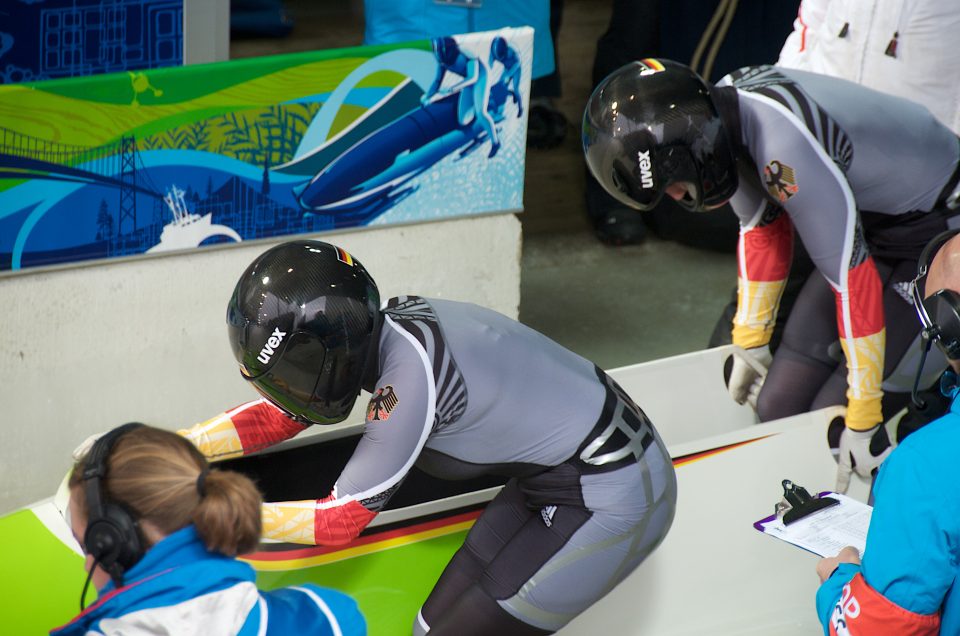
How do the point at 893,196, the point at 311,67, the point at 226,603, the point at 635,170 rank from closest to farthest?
the point at 226,603 < the point at 635,170 < the point at 893,196 < the point at 311,67

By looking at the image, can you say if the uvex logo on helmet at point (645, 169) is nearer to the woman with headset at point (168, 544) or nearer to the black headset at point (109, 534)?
the woman with headset at point (168, 544)

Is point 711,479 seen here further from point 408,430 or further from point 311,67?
point 311,67

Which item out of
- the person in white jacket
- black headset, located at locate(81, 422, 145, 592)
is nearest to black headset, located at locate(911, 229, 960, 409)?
black headset, located at locate(81, 422, 145, 592)

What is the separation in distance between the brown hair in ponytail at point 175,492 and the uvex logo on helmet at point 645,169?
58.2 inches

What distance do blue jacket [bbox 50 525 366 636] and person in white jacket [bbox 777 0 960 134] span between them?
3.03m

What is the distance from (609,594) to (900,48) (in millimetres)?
2174

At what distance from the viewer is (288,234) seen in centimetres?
370

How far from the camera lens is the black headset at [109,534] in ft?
4.15

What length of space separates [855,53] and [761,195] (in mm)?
1057

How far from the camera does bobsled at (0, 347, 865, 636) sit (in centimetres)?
224

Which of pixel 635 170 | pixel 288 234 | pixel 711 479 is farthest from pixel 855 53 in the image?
pixel 288 234

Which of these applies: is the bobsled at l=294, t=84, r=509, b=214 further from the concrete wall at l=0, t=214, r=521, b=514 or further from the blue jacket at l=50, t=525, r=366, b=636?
the blue jacket at l=50, t=525, r=366, b=636

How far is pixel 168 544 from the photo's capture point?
4.22ft

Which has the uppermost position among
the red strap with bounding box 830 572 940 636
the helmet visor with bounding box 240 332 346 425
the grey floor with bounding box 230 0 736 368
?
the helmet visor with bounding box 240 332 346 425
